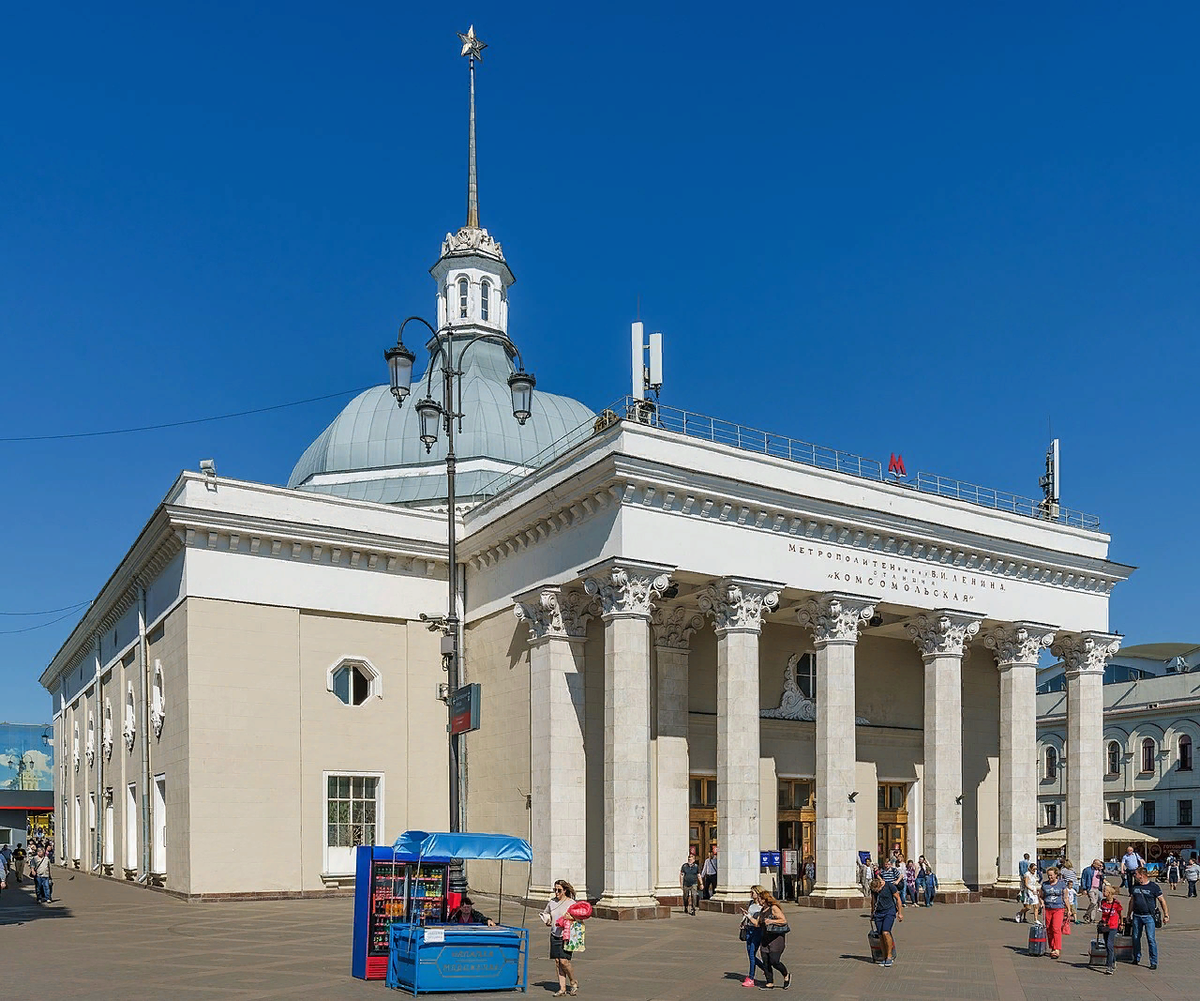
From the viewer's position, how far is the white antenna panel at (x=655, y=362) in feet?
102

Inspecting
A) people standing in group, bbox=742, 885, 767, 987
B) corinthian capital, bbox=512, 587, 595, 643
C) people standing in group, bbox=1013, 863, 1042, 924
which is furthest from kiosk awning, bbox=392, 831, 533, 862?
people standing in group, bbox=1013, 863, 1042, 924

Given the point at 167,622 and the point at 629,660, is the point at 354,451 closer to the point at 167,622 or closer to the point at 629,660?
the point at 167,622

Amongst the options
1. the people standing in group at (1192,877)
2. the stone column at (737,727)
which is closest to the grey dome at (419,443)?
the stone column at (737,727)

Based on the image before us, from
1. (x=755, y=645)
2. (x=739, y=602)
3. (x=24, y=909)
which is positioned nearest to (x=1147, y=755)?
(x=755, y=645)

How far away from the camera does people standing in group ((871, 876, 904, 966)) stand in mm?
19422

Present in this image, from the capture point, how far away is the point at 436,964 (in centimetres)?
1593

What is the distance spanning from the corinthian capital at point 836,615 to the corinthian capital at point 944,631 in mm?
2770

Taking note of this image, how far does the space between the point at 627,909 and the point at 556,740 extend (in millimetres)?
4168

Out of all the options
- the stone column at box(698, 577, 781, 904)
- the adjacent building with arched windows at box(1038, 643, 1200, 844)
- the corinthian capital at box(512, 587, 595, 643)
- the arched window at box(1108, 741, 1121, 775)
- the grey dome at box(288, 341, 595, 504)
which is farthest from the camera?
the arched window at box(1108, 741, 1121, 775)

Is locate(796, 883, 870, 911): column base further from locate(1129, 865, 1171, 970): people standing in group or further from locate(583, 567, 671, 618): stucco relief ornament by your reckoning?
locate(1129, 865, 1171, 970): people standing in group

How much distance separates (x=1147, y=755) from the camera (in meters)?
63.1

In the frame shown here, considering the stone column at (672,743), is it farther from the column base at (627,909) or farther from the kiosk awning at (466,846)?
the kiosk awning at (466,846)

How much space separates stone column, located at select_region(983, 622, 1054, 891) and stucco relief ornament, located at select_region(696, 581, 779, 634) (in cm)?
953

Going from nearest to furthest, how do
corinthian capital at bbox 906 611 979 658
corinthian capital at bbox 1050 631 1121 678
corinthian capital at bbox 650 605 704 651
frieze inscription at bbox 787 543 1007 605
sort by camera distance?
frieze inscription at bbox 787 543 1007 605
corinthian capital at bbox 650 605 704 651
corinthian capital at bbox 906 611 979 658
corinthian capital at bbox 1050 631 1121 678
